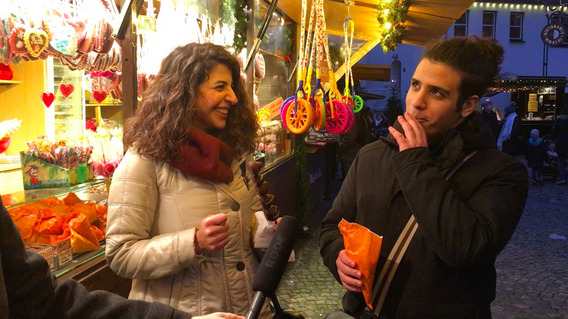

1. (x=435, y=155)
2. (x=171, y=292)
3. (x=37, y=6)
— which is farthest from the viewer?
(x=37, y=6)

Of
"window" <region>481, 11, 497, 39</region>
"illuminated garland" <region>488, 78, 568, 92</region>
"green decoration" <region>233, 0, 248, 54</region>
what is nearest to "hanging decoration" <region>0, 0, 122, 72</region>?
"green decoration" <region>233, 0, 248, 54</region>

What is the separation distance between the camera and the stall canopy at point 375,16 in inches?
251

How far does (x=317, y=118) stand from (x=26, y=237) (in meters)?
2.98

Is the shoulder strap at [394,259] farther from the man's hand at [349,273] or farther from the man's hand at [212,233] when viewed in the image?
the man's hand at [212,233]

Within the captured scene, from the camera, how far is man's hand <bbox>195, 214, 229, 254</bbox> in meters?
1.94

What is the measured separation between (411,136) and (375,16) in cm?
620

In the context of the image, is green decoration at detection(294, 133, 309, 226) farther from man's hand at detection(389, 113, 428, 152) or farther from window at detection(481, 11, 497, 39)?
window at detection(481, 11, 497, 39)

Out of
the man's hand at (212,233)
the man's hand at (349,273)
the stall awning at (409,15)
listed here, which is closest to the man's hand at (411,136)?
the man's hand at (349,273)

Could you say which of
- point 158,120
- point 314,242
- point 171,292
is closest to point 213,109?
point 158,120

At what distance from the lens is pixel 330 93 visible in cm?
524

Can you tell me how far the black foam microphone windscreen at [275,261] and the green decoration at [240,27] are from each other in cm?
427

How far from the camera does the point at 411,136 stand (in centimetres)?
183

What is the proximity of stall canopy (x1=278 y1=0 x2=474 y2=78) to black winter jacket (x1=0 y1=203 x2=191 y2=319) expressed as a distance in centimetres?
473

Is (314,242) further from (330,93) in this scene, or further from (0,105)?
(0,105)
